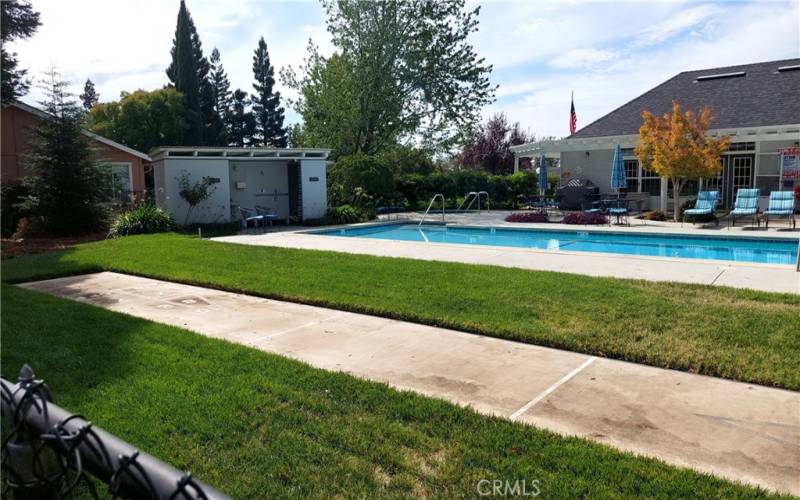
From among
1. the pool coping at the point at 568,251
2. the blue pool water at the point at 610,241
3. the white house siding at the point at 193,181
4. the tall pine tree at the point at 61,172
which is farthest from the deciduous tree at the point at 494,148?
the tall pine tree at the point at 61,172

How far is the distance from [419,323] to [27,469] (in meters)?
5.04

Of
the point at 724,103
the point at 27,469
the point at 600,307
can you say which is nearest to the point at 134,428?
the point at 27,469

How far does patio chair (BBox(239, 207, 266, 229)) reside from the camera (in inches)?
732

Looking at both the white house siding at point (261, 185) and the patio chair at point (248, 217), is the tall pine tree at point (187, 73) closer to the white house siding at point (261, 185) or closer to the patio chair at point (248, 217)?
the white house siding at point (261, 185)

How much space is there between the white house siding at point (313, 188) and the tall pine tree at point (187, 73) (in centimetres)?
2750

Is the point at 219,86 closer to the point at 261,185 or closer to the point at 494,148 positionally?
the point at 494,148

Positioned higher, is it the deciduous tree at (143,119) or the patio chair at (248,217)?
the deciduous tree at (143,119)

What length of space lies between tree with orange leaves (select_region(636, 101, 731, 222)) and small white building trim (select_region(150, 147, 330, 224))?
1102cm

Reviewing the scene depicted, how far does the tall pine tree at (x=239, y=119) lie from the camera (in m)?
55.4

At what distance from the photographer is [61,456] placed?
53.9 inches

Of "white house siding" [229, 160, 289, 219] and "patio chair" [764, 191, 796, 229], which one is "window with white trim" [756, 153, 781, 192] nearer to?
"patio chair" [764, 191, 796, 229]

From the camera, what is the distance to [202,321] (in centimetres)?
660

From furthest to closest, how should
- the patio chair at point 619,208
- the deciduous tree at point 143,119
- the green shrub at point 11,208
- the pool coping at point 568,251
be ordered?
the deciduous tree at point 143,119
the patio chair at point 619,208
the green shrub at point 11,208
the pool coping at point 568,251

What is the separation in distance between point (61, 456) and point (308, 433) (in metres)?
2.28
